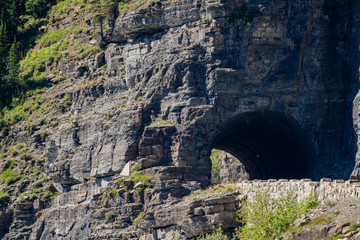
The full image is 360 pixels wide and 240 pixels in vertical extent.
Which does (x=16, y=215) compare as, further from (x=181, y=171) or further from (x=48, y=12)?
(x=48, y=12)

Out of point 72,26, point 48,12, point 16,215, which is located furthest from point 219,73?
point 48,12

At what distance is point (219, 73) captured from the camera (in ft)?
250

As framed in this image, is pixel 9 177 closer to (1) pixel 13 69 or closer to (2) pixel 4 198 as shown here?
(2) pixel 4 198

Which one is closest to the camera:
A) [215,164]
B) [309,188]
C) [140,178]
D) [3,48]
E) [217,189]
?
[309,188]

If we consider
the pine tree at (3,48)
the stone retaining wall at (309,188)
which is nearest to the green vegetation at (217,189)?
the stone retaining wall at (309,188)

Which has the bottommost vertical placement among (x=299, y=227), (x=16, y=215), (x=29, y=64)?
(x=299, y=227)

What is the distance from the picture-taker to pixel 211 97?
76438 millimetres

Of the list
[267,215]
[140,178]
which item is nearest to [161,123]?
[140,178]

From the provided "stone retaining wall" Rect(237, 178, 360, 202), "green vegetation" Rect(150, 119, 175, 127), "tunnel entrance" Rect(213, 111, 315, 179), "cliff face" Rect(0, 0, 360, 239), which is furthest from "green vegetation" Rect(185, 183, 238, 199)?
"tunnel entrance" Rect(213, 111, 315, 179)

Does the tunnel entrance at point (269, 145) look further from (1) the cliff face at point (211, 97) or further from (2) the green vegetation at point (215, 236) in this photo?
(2) the green vegetation at point (215, 236)

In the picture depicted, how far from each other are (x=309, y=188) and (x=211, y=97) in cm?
1666

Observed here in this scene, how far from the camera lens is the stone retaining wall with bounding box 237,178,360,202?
56.8 meters

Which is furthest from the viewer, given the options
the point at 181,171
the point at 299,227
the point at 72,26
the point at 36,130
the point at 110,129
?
the point at 72,26

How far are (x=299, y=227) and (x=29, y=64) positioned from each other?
4848cm
